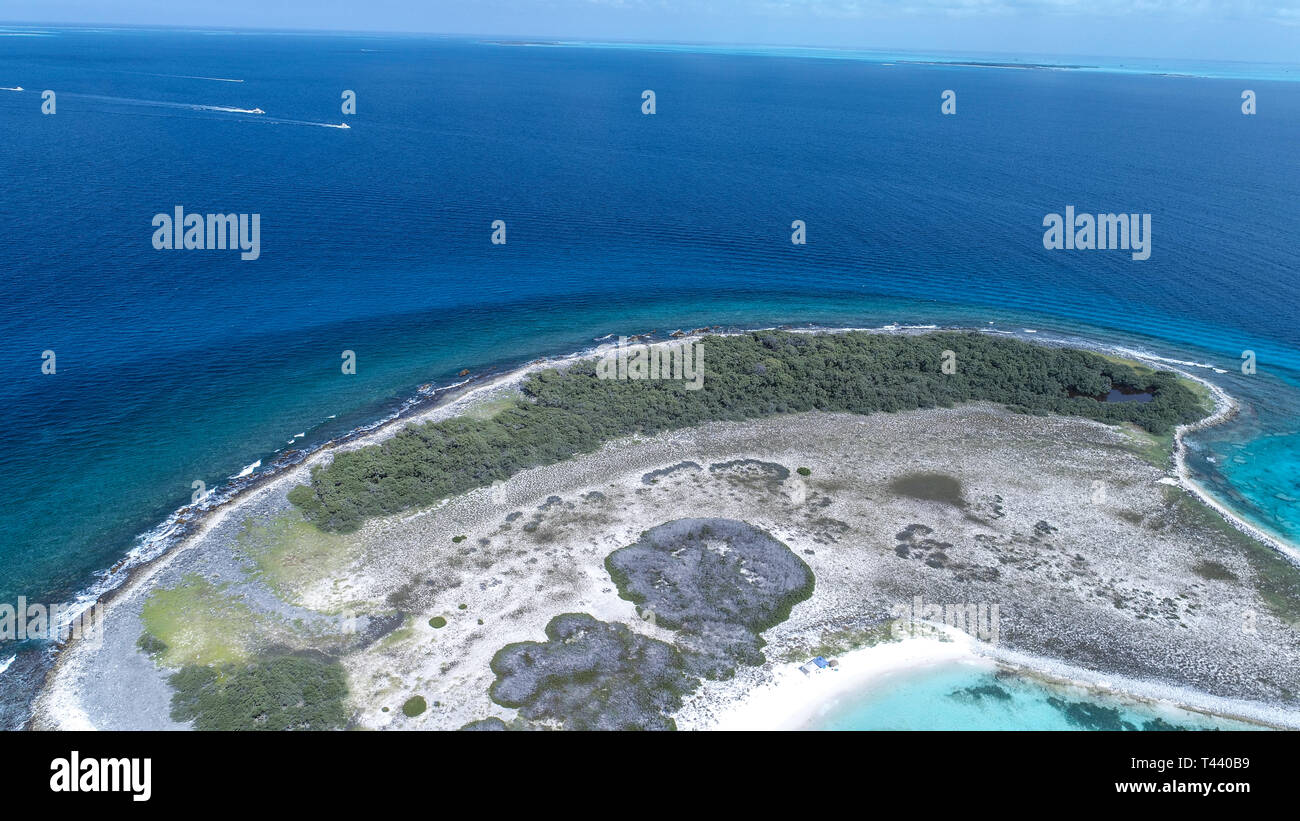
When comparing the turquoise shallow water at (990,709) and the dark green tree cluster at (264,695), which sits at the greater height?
the dark green tree cluster at (264,695)

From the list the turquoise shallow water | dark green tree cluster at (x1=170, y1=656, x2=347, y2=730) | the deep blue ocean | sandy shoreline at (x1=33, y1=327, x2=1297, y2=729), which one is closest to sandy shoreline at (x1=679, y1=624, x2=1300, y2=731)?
sandy shoreline at (x1=33, y1=327, x2=1297, y2=729)

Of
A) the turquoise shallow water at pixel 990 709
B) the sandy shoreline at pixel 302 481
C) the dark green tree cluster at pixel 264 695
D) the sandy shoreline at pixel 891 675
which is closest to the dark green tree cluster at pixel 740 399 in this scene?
the sandy shoreline at pixel 302 481

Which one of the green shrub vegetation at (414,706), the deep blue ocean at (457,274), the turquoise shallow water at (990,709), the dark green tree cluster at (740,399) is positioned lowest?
the turquoise shallow water at (990,709)

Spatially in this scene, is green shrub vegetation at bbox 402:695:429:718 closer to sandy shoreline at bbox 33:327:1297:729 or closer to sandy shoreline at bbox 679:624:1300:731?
sandy shoreline at bbox 679:624:1300:731

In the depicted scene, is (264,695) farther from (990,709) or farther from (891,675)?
(990,709)

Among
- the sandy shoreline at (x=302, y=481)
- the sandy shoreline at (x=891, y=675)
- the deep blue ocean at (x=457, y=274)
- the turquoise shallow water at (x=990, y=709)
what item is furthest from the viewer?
the deep blue ocean at (x=457, y=274)

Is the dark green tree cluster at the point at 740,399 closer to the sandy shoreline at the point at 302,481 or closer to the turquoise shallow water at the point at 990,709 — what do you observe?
the sandy shoreline at the point at 302,481

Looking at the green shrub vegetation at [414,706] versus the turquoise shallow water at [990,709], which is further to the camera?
the turquoise shallow water at [990,709]

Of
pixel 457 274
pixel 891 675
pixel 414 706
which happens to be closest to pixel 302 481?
pixel 414 706
